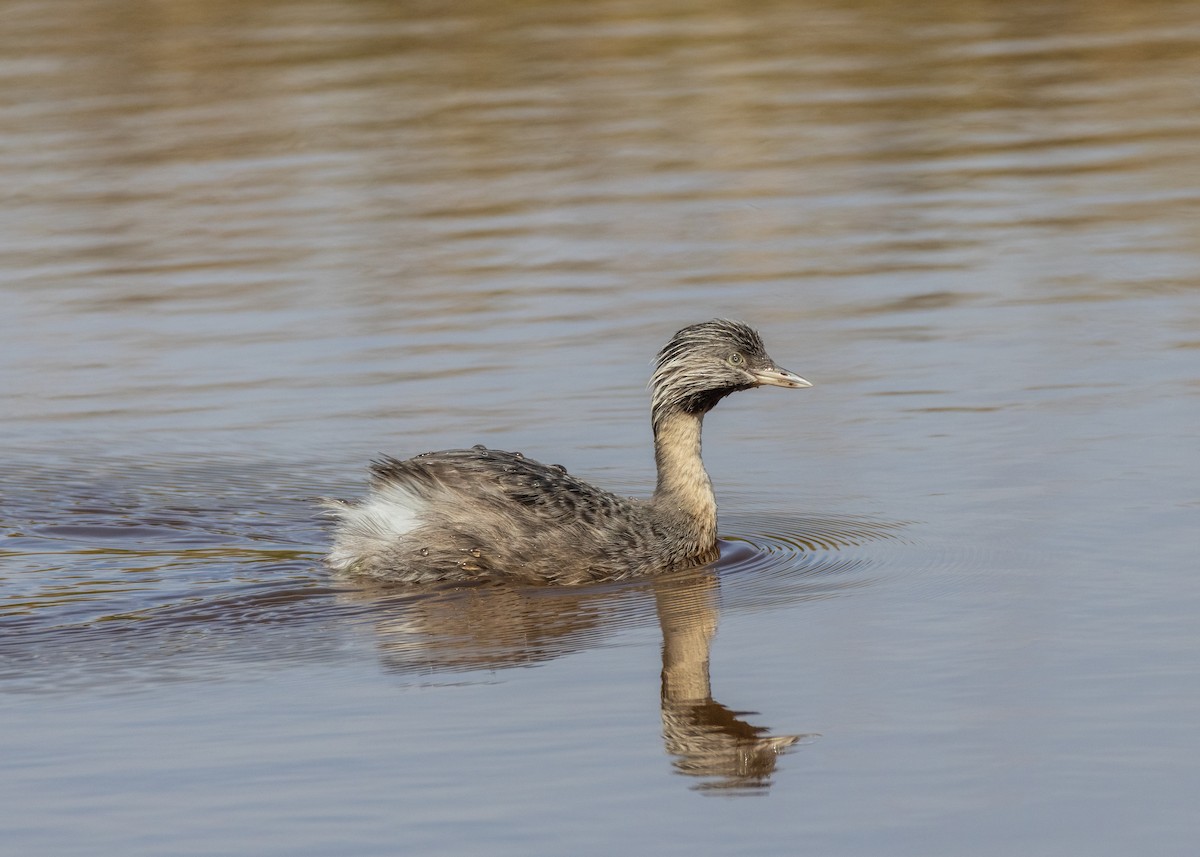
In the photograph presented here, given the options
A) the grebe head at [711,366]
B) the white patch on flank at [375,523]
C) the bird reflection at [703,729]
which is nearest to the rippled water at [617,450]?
the bird reflection at [703,729]

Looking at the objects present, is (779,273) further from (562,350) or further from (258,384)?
(258,384)

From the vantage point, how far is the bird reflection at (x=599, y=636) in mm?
7641

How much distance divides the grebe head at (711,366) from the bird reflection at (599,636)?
1.02 meters

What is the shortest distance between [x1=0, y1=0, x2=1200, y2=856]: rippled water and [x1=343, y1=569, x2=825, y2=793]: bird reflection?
3cm

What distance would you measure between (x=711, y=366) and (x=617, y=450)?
1509 millimetres

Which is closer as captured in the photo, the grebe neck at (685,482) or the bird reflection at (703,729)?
the bird reflection at (703,729)

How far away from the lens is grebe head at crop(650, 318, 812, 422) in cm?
1107

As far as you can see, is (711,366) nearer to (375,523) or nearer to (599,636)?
(375,523)

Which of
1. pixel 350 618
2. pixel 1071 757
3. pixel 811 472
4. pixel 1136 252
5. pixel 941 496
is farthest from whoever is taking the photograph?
pixel 1136 252

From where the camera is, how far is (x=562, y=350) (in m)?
14.4

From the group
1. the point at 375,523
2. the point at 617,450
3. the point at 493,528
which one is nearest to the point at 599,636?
the point at 493,528

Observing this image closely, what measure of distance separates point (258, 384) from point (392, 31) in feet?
64.4

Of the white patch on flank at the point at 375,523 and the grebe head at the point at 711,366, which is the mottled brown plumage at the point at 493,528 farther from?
the grebe head at the point at 711,366

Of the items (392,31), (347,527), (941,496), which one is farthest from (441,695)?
(392,31)
